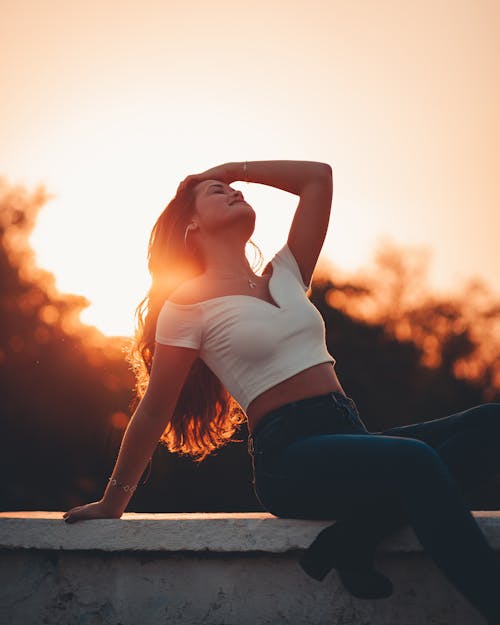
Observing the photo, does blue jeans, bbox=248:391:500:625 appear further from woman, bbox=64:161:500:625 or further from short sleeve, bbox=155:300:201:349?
short sleeve, bbox=155:300:201:349

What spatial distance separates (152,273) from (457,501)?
6.21ft

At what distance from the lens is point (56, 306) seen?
24766mm

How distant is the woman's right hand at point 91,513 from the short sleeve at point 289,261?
50.0 inches

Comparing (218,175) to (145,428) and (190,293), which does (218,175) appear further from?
(145,428)

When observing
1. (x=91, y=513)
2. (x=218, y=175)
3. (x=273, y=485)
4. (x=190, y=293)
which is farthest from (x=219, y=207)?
(x=91, y=513)

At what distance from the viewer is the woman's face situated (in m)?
3.54

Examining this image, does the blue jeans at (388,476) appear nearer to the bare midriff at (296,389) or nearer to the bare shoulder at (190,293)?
the bare midriff at (296,389)

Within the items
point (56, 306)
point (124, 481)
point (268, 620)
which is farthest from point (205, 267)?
point (56, 306)

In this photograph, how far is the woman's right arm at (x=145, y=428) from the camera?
3088mm

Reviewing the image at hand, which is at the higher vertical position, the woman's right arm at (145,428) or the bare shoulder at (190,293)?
the bare shoulder at (190,293)

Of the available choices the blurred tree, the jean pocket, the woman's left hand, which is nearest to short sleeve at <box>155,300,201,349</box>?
the jean pocket

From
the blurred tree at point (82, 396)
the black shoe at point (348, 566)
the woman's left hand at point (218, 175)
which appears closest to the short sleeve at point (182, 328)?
the woman's left hand at point (218, 175)

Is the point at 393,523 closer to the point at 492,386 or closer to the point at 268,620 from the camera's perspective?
the point at 268,620

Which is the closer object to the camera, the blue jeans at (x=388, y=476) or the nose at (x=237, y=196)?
the blue jeans at (x=388, y=476)
